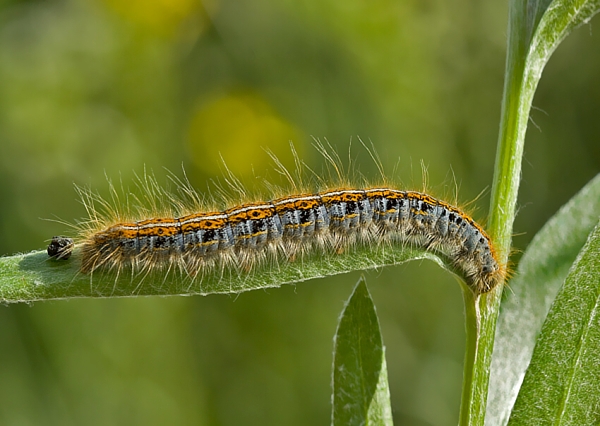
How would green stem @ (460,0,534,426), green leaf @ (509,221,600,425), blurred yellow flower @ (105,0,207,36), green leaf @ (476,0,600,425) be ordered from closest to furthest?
green leaf @ (509,221,600,425)
green stem @ (460,0,534,426)
green leaf @ (476,0,600,425)
blurred yellow flower @ (105,0,207,36)

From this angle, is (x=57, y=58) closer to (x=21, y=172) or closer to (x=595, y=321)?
(x=21, y=172)

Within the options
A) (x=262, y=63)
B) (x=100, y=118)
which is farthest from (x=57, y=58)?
(x=262, y=63)

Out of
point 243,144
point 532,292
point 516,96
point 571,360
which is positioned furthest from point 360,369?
point 243,144

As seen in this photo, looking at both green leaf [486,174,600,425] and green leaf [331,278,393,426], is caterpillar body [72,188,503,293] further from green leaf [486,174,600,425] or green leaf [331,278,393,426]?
green leaf [331,278,393,426]

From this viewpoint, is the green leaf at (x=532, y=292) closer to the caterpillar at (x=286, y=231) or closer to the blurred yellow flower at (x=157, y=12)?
the caterpillar at (x=286, y=231)

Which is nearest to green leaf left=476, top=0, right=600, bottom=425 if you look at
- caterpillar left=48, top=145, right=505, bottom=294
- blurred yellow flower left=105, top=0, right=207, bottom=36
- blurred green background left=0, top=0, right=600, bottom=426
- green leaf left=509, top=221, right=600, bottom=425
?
green leaf left=509, top=221, right=600, bottom=425

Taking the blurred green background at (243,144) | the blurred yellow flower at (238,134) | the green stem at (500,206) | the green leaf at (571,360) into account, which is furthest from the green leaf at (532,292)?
the blurred yellow flower at (238,134)
